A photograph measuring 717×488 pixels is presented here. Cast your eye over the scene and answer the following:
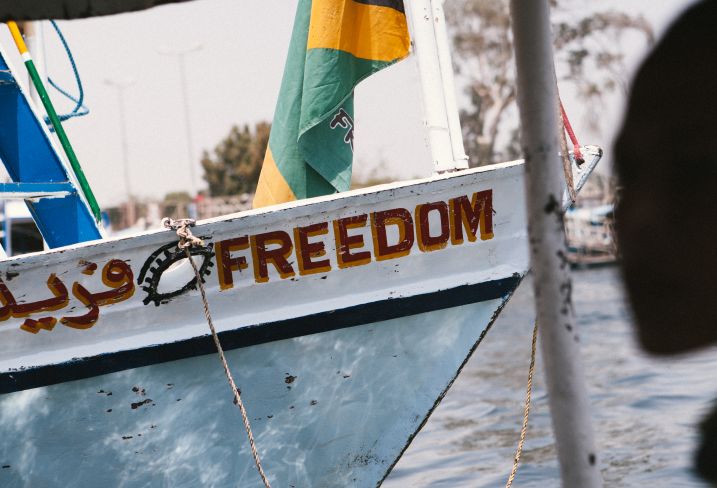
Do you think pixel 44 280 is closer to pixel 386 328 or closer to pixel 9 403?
pixel 9 403

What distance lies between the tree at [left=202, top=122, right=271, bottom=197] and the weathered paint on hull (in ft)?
127

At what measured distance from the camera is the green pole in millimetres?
5277

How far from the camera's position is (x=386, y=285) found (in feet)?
14.2

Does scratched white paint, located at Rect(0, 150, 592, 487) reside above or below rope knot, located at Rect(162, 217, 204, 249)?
below

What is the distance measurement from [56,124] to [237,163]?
128 feet

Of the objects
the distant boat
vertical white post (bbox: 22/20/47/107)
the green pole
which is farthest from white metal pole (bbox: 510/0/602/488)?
the distant boat

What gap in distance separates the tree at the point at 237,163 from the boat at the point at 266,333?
3884 centimetres

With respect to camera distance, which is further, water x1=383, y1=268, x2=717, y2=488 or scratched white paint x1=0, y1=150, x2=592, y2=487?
water x1=383, y1=268, x2=717, y2=488

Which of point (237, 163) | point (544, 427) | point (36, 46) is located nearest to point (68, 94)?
point (36, 46)

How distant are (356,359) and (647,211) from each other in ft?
11.2

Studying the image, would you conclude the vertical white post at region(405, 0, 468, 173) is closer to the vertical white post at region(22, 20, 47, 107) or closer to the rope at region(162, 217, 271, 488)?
the rope at region(162, 217, 271, 488)

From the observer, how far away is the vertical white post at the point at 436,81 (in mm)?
4586

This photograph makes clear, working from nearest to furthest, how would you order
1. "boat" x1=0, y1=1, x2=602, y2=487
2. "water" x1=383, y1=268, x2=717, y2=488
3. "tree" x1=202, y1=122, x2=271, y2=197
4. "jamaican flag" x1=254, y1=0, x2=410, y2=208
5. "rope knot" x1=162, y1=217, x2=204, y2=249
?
"rope knot" x1=162, y1=217, x2=204, y2=249
"boat" x1=0, y1=1, x2=602, y2=487
"jamaican flag" x1=254, y1=0, x2=410, y2=208
"water" x1=383, y1=268, x2=717, y2=488
"tree" x1=202, y1=122, x2=271, y2=197

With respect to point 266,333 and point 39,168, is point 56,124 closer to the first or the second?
point 39,168
